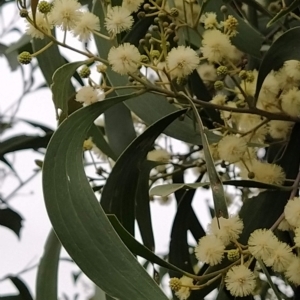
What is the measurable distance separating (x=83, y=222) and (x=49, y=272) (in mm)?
255

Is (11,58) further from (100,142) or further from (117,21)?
(117,21)

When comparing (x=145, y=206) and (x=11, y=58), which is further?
(x=11, y=58)

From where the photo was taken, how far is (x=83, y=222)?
54cm

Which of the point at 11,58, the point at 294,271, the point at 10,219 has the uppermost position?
the point at 11,58

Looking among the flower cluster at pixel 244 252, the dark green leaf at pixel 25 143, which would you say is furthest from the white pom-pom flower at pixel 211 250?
the dark green leaf at pixel 25 143

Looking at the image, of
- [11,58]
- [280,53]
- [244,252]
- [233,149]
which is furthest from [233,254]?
[11,58]

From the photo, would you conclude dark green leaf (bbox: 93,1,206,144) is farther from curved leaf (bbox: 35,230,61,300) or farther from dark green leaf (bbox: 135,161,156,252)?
curved leaf (bbox: 35,230,61,300)

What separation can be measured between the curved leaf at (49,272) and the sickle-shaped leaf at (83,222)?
0.74 ft

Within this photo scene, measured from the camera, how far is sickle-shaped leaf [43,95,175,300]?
0.51 m

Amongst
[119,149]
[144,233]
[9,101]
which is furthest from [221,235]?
[9,101]

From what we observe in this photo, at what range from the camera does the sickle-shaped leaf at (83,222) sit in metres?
0.51

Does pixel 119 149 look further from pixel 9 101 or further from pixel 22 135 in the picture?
pixel 9 101

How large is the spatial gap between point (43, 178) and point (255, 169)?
243 mm

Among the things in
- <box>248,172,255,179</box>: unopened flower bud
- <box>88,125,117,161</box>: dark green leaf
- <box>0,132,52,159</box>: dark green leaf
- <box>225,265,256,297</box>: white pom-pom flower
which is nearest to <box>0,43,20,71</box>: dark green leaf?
<box>0,132,52,159</box>: dark green leaf
